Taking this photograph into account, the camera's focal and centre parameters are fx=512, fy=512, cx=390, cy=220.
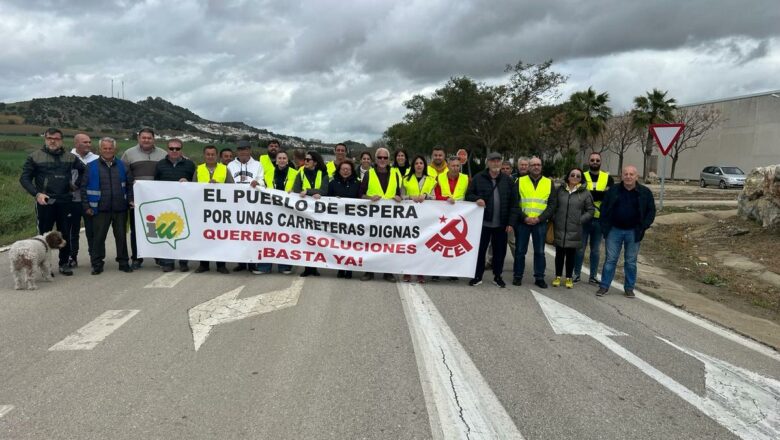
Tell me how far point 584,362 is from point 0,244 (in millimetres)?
11200

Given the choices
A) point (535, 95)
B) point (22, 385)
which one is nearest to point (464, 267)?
point (22, 385)

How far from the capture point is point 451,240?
7879 mm

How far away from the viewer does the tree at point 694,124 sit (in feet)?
146

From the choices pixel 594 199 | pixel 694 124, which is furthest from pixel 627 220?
pixel 694 124

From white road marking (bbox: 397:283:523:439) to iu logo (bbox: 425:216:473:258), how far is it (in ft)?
7.43

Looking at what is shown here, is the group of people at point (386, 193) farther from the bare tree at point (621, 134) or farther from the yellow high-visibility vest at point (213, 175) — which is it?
the bare tree at point (621, 134)

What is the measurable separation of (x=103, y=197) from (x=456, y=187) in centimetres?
537

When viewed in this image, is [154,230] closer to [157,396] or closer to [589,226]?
[157,396]

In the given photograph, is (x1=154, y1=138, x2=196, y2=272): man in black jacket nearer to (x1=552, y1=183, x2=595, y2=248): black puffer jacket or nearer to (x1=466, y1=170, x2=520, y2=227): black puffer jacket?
(x1=466, y1=170, x2=520, y2=227): black puffer jacket

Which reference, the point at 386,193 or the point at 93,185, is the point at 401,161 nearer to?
the point at 386,193

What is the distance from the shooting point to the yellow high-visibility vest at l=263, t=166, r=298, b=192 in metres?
8.28

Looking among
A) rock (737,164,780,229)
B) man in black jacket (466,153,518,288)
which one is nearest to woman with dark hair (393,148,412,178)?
man in black jacket (466,153,518,288)

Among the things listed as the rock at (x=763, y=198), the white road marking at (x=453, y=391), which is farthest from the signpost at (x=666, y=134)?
the white road marking at (x=453, y=391)

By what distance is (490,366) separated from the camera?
4.45 m
